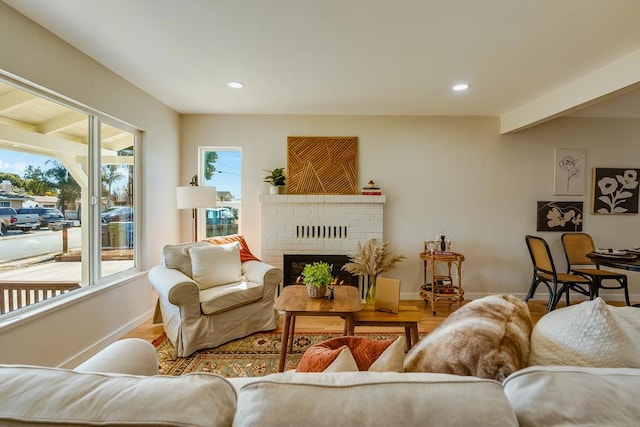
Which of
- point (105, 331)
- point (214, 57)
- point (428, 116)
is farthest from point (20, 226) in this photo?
point (428, 116)

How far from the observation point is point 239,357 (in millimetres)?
2283

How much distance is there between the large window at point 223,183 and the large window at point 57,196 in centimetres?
104

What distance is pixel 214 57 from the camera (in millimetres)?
2221

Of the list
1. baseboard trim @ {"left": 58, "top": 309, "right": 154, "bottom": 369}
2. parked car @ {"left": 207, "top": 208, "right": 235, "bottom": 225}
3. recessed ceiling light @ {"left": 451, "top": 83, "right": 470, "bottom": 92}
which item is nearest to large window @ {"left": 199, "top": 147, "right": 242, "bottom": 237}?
parked car @ {"left": 207, "top": 208, "right": 235, "bottom": 225}

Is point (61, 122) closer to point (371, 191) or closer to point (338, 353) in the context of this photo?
point (338, 353)

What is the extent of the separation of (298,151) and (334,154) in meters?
0.45

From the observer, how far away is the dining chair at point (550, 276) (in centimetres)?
301

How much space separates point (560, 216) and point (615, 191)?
0.74 meters

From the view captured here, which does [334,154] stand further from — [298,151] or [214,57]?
[214,57]

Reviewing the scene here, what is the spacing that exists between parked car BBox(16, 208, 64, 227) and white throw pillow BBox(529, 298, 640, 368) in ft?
9.04

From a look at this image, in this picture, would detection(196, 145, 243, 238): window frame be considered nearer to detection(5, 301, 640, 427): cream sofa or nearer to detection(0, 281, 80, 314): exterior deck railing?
detection(0, 281, 80, 314): exterior deck railing

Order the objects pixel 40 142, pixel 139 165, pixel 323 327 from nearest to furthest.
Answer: pixel 40 142
pixel 323 327
pixel 139 165

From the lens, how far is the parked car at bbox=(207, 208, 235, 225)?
3785 mm

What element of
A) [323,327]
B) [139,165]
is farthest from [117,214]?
[323,327]
